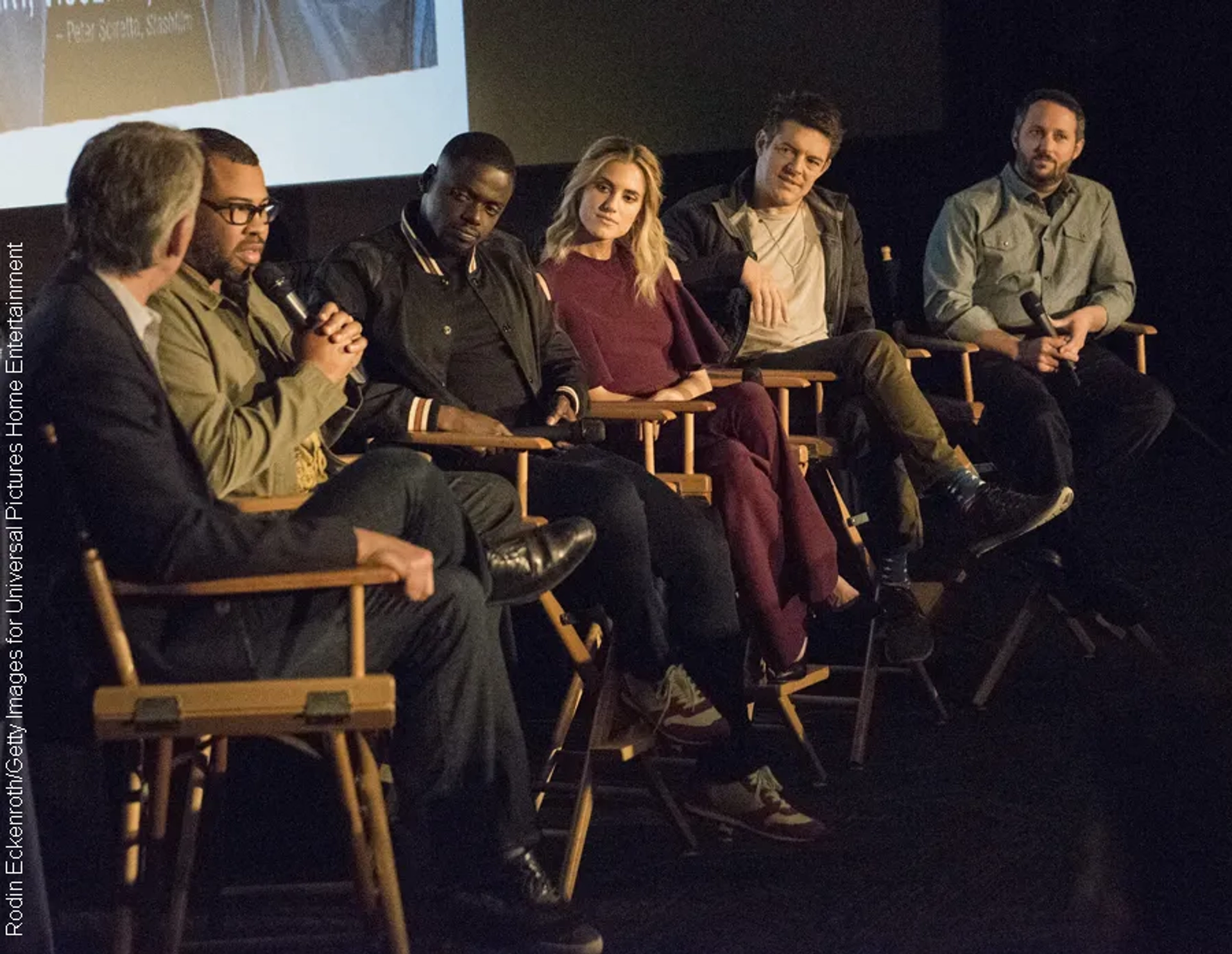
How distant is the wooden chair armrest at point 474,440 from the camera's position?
3178mm

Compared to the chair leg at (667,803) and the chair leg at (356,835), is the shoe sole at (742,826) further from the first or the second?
the chair leg at (356,835)

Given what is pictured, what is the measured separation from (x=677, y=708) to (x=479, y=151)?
3.76ft

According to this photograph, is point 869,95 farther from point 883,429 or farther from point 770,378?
point 770,378

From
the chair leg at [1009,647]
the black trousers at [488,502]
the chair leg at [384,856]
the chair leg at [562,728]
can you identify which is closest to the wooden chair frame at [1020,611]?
the chair leg at [1009,647]

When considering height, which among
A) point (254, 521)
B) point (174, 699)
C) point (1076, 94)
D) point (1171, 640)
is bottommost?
point (1171, 640)

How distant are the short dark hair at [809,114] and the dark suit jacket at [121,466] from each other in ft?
7.99

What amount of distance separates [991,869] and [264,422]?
143 centimetres

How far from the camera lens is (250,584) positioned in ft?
7.50

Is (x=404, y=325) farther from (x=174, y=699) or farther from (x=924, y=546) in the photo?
(x=924, y=546)

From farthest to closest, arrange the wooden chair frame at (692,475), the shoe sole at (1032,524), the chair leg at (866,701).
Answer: the shoe sole at (1032,524) < the chair leg at (866,701) < the wooden chair frame at (692,475)

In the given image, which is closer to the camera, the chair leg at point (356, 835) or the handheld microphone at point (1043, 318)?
the chair leg at point (356, 835)

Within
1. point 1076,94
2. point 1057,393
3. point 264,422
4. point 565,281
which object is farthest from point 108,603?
point 1076,94

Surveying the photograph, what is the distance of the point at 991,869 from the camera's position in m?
2.97

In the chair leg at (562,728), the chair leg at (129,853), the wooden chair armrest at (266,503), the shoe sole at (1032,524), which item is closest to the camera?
the chair leg at (129,853)
